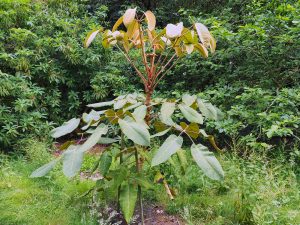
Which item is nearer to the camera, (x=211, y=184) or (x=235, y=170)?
(x=235, y=170)

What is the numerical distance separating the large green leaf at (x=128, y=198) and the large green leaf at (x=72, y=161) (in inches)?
18.1

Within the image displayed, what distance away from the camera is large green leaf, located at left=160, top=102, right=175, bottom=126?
1895mm

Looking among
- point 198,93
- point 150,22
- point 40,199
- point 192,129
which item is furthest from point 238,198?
point 198,93

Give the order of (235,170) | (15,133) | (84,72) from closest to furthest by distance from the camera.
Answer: (235,170), (15,133), (84,72)

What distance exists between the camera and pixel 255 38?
386 cm

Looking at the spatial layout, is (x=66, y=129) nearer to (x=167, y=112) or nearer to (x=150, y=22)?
(x=167, y=112)

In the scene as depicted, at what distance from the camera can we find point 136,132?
1.67m

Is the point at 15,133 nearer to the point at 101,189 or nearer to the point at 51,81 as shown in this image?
the point at 51,81

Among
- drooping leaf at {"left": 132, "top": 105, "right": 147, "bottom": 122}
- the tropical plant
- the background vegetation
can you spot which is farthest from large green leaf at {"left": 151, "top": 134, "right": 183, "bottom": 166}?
the background vegetation

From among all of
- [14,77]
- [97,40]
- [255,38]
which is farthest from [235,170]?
[97,40]

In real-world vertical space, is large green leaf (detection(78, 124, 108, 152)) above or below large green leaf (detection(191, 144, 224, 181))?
above

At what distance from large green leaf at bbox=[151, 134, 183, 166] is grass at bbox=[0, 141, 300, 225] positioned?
1.74 ft

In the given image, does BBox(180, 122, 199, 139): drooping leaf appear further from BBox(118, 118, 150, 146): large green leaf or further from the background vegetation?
the background vegetation

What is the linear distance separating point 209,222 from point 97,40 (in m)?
3.57
